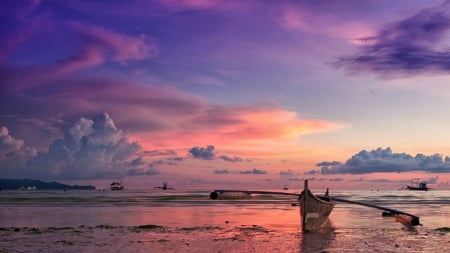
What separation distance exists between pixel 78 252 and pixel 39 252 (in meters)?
2.06

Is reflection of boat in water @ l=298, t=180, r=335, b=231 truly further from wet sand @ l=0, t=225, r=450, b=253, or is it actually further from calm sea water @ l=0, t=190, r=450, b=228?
calm sea water @ l=0, t=190, r=450, b=228

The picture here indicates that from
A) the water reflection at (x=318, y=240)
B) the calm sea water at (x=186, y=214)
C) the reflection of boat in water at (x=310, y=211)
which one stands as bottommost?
the calm sea water at (x=186, y=214)

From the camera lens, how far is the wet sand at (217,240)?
1058 inches

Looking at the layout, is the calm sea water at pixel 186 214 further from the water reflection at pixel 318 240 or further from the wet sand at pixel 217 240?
the water reflection at pixel 318 240

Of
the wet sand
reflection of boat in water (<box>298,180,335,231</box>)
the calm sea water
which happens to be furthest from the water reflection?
the calm sea water

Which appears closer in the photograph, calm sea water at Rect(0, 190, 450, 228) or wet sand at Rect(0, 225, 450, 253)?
wet sand at Rect(0, 225, 450, 253)

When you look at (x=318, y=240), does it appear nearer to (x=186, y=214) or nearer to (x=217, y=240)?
(x=217, y=240)

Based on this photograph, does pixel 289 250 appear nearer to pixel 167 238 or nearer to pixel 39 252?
pixel 167 238

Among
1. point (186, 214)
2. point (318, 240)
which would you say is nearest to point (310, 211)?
point (318, 240)

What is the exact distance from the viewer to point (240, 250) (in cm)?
2627

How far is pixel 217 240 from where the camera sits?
30500 millimetres

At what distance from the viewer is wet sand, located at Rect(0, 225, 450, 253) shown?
26.9m

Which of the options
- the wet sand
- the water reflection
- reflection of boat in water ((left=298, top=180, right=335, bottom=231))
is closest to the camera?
the wet sand

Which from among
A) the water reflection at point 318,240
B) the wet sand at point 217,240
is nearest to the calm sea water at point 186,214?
the wet sand at point 217,240
